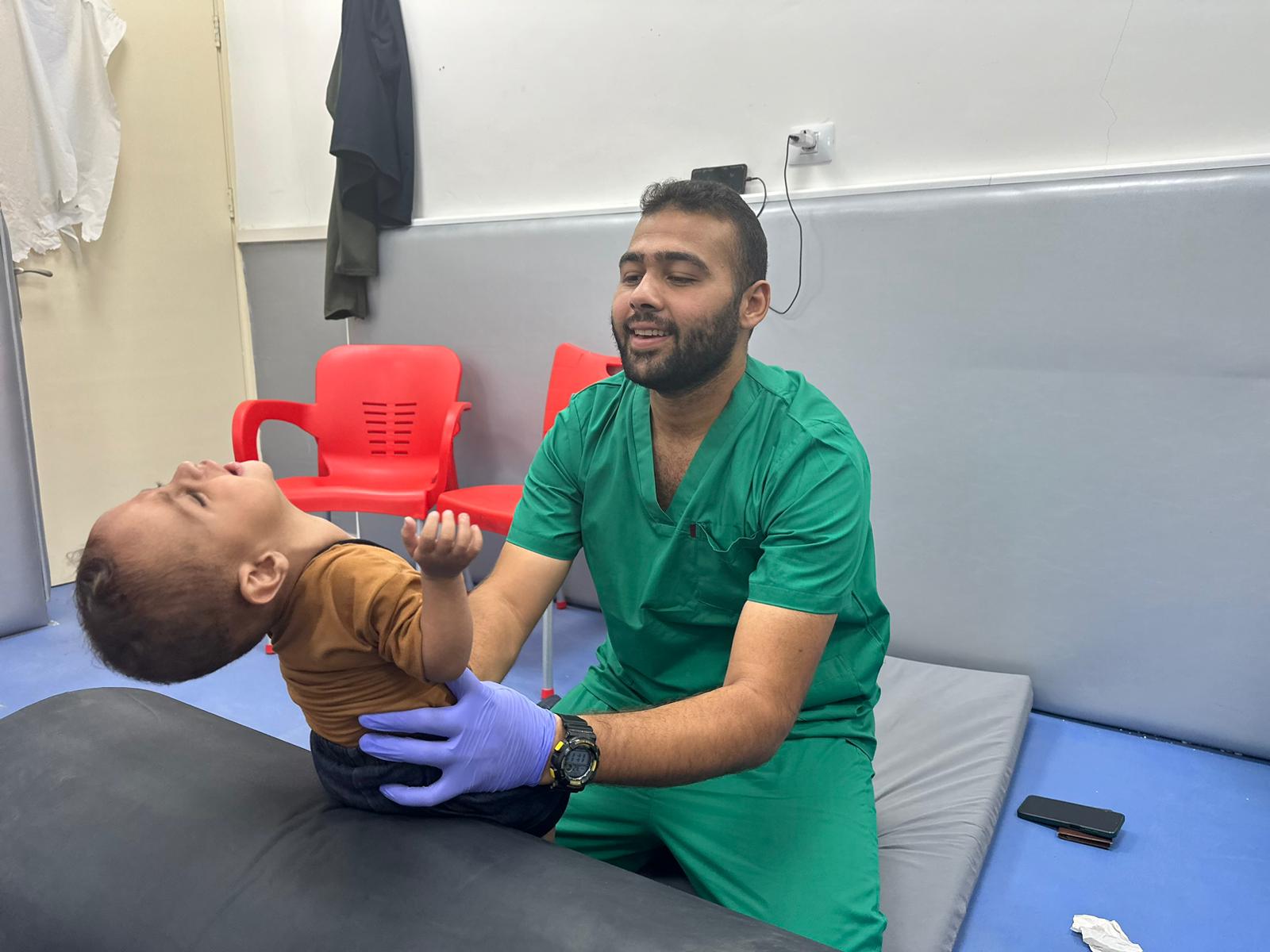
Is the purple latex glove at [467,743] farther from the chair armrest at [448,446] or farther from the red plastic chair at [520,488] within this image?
the chair armrest at [448,446]

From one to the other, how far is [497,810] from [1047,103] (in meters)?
1.83

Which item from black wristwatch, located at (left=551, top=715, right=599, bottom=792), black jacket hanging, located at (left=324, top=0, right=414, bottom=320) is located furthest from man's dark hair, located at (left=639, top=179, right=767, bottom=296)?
black jacket hanging, located at (left=324, top=0, right=414, bottom=320)

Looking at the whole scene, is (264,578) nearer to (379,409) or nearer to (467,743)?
(467,743)

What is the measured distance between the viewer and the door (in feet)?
9.95

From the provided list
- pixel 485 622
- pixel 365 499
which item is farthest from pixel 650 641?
pixel 365 499

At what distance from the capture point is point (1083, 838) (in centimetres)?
164

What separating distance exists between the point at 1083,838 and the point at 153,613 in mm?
1578

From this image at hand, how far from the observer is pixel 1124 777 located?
1858mm

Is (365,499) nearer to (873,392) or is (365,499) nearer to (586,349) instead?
(586,349)

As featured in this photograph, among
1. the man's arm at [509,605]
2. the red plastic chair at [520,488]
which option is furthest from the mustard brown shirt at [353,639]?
the red plastic chair at [520,488]

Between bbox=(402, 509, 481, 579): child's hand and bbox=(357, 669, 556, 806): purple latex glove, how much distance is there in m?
0.19

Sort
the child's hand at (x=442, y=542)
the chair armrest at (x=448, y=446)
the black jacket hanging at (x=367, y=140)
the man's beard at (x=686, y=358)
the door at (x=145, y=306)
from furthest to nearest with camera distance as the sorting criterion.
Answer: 1. the door at (x=145, y=306)
2. the black jacket hanging at (x=367, y=140)
3. the chair armrest at (x=448, y=446)
4. the man's beard at (x=686, y=358)
5. the child's hand at (x=442, y=542)

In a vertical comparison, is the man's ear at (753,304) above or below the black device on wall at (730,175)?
below

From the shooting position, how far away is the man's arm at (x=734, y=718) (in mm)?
1019
